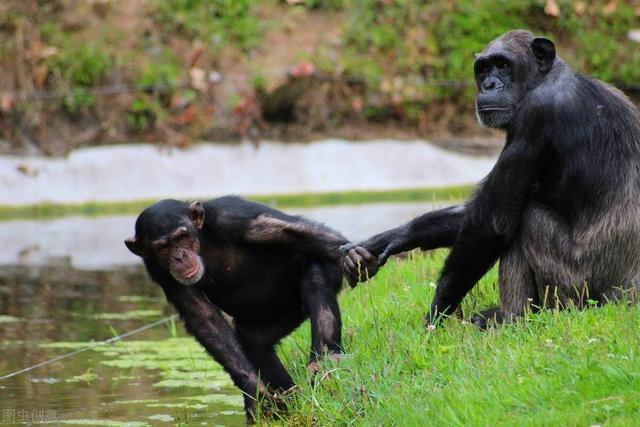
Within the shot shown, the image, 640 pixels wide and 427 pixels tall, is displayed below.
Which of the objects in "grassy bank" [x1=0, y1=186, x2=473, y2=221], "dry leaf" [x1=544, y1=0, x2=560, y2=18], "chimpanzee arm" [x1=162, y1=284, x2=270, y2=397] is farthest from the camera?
"dry leaf" [x1=544, y1=0, x2=560, y2=18]

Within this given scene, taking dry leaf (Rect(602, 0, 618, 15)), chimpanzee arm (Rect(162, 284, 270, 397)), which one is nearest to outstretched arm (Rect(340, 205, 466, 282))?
chimpanzee arm (Rect(162, 284, 270, 397))

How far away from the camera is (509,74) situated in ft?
23.9

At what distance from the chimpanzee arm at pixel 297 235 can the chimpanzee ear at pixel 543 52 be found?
1.72 m

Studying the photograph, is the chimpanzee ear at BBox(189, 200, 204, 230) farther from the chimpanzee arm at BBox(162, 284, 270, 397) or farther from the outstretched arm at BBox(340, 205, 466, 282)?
the outstretched arm at BBox(340, 205, 466, 282)

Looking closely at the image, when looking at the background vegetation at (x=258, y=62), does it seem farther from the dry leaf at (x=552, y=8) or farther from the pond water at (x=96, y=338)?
the pond water at (x=96, y=338)

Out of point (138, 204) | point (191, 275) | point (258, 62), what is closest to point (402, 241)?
point (191, 275)

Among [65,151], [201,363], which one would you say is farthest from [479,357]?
[65,151]

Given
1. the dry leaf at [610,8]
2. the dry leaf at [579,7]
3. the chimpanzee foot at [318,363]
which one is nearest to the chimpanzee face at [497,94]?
the chimpanzee foot at [318,363]

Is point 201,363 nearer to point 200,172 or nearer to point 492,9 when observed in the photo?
point 200,172

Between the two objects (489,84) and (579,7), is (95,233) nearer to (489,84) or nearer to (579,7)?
(489,84)

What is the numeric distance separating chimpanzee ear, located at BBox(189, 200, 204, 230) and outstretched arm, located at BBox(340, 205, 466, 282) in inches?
41.0

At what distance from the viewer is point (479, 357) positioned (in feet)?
21.0

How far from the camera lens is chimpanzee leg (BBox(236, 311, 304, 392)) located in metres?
7.31

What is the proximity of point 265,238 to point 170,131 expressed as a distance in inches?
473
